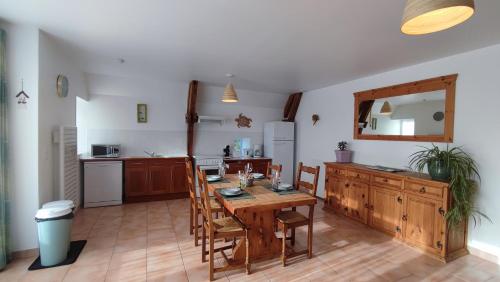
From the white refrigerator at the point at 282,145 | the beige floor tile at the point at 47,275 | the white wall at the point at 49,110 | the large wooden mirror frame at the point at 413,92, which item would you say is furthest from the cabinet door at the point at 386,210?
the white wall at the point at 49,110

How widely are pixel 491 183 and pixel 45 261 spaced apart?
485 cm

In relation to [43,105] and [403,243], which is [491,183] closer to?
[403,243]

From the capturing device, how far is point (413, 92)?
3.43m

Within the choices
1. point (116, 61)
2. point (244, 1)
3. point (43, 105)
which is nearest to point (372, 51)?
point (244, 1)

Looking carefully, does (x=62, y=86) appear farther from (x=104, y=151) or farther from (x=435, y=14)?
(x=435, y=14)

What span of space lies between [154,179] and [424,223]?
4386mm

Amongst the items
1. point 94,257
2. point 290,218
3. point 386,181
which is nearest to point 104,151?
point 94,257

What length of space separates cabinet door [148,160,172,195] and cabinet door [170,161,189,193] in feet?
0.25

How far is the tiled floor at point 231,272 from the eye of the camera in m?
2.31

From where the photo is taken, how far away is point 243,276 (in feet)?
7.60

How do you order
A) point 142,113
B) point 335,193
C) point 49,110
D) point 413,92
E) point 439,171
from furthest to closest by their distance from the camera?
point 142,113 < point 335,193 < point 413,92 < point 49,110 < point 439,171

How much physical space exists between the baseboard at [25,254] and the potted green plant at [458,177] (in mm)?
4535

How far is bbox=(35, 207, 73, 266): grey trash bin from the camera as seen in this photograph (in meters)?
2.38

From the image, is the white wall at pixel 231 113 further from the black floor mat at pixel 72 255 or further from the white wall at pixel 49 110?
the black floor mat at pixel 72 255
